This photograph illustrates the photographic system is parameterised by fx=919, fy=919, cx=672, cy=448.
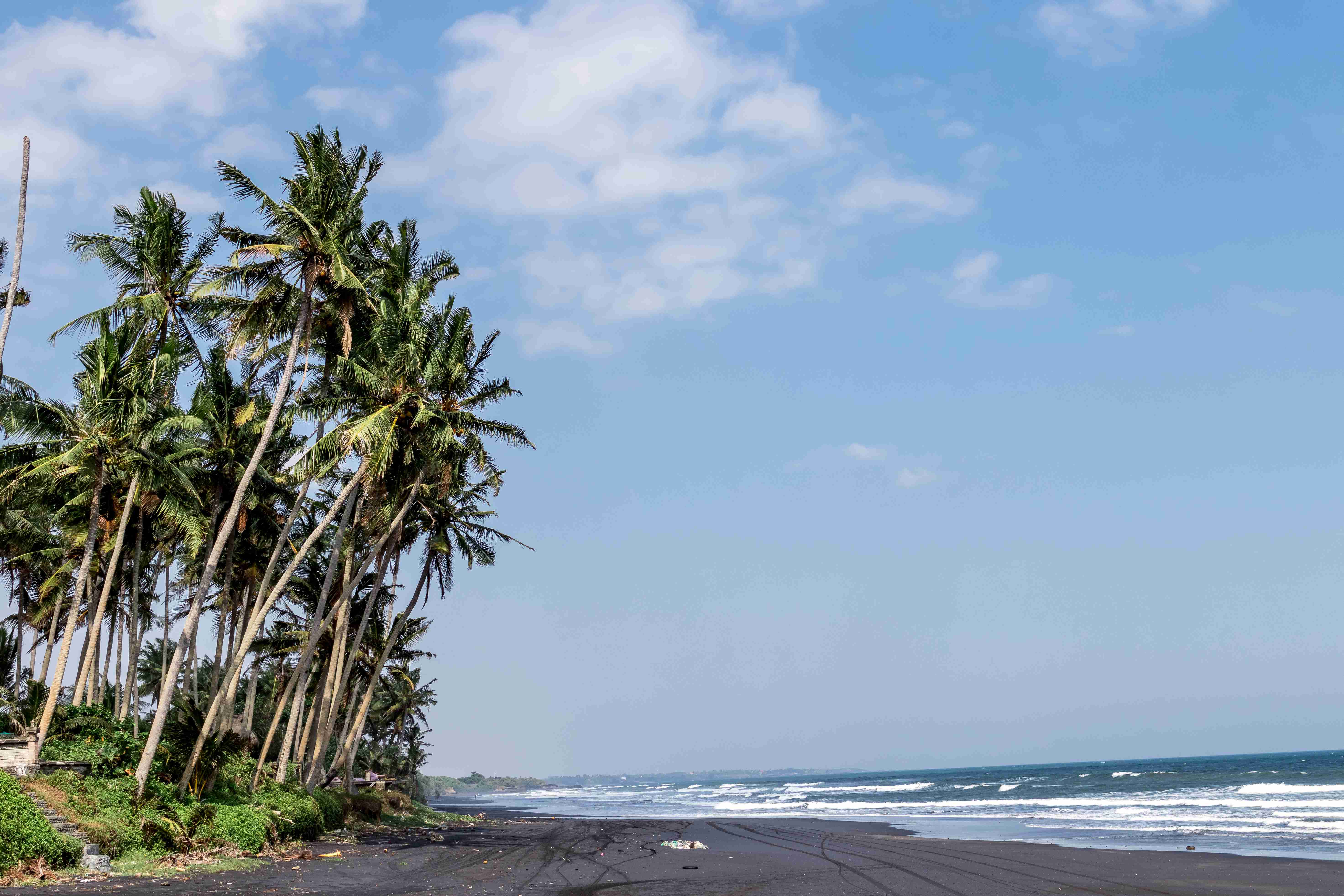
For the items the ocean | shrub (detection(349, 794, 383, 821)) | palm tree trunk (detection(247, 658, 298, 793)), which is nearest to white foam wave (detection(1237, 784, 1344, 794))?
the ocean

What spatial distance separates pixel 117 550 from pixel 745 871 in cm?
1515

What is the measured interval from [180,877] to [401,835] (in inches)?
→ 503

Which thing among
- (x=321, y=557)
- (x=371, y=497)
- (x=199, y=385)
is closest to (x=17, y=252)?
(x=199, y=385)

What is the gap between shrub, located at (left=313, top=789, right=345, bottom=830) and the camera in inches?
933

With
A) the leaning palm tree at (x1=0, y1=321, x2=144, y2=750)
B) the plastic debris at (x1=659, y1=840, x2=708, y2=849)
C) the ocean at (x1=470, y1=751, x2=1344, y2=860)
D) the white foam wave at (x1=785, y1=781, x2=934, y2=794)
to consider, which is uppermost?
the leaning palm tree at (x1=0, y1=321, x2=144, y2=750)

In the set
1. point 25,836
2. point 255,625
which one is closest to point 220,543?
point 255,625

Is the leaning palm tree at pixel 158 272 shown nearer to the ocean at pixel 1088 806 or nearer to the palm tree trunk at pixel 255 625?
the palm tree trunk at pixel 255 625

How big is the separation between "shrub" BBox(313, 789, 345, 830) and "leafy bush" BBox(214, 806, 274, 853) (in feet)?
14.9

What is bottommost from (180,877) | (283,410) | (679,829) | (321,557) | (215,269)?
(679,829)

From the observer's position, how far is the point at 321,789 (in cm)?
2598

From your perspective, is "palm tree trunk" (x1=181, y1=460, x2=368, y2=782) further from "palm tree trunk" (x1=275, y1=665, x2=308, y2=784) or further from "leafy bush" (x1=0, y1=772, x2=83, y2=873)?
"leafy bush" (x1=0, y1=772, x2=83, y2=873)

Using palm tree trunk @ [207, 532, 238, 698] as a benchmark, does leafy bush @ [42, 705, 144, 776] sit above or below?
below

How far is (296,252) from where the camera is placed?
66.1 ft

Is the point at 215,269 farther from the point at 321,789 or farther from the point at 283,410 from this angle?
the point at 321,789
